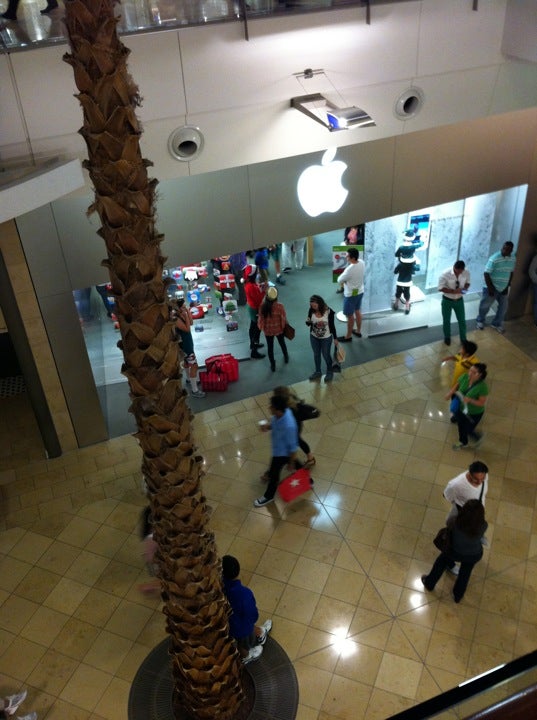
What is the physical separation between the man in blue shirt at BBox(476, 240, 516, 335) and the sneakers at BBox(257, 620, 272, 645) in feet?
21.2

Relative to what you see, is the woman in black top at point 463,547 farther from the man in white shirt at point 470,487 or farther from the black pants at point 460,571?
the man in white shirt at point 470,487

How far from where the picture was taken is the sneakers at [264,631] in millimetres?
6023

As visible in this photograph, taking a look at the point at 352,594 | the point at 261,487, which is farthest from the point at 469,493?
the point at 261,487

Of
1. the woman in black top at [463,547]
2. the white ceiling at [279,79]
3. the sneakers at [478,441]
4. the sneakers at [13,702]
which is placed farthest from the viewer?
the sneakers at [478,441]

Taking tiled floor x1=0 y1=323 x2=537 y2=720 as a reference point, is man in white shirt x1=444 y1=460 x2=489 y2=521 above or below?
above

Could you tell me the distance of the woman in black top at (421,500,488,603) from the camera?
561cm

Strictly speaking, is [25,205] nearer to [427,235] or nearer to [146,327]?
[146,327]

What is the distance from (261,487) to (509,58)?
20.8ft

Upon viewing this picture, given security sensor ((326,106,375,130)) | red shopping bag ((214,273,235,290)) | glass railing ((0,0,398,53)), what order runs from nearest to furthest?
glass railing ((0,0,398,53)) < security sensor ((326,106,375,130)) < red shopping bag ((214,273,235,290))

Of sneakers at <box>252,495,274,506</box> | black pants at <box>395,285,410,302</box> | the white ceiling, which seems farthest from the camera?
black pants at <box>395,285,410,302</box>

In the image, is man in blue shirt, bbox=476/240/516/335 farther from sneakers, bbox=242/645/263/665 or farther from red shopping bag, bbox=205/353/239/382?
sneakers, bbox=242/645/263/665

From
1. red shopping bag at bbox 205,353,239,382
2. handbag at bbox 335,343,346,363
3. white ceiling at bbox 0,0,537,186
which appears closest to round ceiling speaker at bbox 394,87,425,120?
white ceiling at bbox 0,0,537,186

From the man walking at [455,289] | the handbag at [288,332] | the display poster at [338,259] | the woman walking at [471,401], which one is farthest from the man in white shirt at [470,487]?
the display poster at [338,259]

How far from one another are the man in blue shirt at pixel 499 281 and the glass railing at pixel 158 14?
4.24 metres
